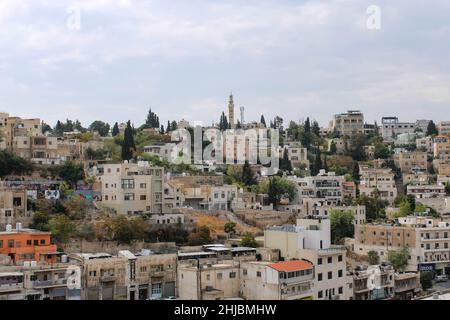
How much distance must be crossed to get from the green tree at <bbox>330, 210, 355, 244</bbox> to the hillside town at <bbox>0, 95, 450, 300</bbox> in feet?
0.13

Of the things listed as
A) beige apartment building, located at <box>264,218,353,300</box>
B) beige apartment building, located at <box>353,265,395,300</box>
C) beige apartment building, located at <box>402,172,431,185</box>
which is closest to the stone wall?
beige apartment building, located at <box>264,218,353,300</box>

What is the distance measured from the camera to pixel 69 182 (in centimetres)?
2202

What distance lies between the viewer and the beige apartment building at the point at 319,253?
1334cm

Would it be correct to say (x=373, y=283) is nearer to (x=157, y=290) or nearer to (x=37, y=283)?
(x=157, y=290)

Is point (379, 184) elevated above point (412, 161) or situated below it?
below

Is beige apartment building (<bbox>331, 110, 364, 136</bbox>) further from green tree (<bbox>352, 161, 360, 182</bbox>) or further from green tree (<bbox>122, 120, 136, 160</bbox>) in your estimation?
green tree (<bbox>122, 120, 136, 160</bbox>)

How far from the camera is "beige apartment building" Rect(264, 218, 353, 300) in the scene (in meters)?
13.3

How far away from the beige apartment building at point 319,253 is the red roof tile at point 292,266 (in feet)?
1.01

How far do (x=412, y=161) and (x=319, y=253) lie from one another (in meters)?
21.2

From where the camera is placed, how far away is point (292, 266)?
41.4 ft

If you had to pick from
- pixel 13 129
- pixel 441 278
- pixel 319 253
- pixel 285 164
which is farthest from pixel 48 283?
pixel 285 164

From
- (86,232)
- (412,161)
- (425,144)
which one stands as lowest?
(86,232)
